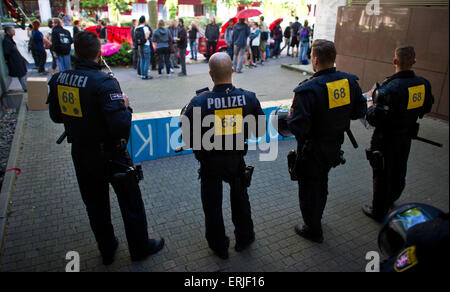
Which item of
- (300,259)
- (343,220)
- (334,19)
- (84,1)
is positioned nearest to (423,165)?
→ (343,220)

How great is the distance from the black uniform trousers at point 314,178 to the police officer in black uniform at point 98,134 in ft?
5.64

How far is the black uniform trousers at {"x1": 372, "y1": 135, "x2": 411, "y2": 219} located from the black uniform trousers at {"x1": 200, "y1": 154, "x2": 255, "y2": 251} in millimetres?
1699

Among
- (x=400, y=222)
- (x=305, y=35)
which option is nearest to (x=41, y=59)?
(x=305, y=35)

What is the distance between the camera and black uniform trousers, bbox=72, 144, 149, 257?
316 cm

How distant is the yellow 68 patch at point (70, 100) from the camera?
2967mm

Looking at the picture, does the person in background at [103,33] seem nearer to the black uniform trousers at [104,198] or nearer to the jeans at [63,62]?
the jeans at [63,62]

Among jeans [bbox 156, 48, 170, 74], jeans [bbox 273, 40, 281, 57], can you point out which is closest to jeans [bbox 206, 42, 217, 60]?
jeans [bbox 156, 48, 170, 74]

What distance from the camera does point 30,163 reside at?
593cm

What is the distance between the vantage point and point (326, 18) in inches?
498

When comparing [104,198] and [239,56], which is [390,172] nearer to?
[104,198]

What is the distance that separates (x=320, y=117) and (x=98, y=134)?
2094 millimetres

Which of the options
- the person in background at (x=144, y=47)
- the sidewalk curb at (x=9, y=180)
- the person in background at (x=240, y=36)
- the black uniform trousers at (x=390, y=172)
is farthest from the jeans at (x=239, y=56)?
the black uniform trousers at (x=390, y=172)
